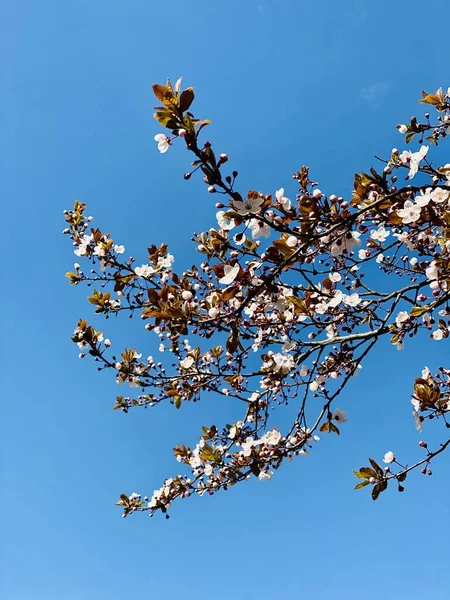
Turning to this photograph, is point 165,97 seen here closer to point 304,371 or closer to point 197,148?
point 197,148

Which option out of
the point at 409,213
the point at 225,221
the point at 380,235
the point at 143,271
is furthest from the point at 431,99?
the point at 143,271

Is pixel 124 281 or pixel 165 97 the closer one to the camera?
pixel 165 97

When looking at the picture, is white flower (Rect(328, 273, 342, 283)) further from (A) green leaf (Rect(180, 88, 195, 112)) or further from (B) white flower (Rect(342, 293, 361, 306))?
(A) green leaf (Rect(180, 88, 195, 112))

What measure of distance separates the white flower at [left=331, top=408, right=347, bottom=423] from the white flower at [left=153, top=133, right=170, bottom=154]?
9.46ft

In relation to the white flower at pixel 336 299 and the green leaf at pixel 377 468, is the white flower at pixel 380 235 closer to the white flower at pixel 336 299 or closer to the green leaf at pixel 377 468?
the white flower at pixel 336 299

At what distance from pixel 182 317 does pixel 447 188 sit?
1.92 m

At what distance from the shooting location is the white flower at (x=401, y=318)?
340cm

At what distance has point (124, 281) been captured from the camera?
3916mm

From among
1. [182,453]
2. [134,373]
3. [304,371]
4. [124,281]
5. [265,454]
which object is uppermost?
[124,281]

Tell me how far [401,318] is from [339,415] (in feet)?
3.76

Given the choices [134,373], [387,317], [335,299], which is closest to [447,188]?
[335,299]

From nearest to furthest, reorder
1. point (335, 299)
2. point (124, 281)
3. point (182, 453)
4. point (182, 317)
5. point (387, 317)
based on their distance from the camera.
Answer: point (182, 317)
point (335, 299)
point (387, 317)
point (124, 281)
point (182, 453)

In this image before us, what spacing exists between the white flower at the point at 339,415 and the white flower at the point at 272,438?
22.1 inches

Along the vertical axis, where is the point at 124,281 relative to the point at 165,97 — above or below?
above
